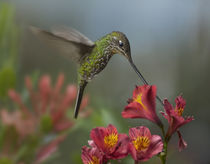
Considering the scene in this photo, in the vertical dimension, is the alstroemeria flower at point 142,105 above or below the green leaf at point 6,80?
above

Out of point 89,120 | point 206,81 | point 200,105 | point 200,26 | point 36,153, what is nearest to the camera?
point 36,153

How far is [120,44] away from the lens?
3.57 ft

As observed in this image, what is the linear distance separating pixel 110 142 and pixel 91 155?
0.05m

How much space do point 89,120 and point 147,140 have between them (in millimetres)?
1156

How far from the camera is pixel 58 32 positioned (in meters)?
1.22

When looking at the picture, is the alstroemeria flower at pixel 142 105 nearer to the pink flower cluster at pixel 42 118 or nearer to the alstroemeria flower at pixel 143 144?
the alstroemeria flower at pixel 143 144

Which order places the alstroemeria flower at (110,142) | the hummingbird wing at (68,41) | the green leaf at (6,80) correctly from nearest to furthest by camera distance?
the alstroemeria flower at (110,142), the hummingbird wing at (68,41), the green leaf at (6,80)

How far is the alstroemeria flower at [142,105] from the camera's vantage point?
0.79 m

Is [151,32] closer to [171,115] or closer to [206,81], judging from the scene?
[206,81]

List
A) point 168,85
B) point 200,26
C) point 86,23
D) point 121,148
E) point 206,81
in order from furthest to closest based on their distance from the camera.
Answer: point 86,23 → point 168,85 → point 206,81 → point 200,26 → point 121,148

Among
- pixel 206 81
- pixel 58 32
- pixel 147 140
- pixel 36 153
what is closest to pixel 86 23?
pixel 206 81

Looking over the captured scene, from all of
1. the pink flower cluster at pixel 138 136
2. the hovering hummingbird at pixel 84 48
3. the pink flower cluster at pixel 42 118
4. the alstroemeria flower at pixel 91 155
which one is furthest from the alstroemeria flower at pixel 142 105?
the pink flower cluster at pixel 42 118

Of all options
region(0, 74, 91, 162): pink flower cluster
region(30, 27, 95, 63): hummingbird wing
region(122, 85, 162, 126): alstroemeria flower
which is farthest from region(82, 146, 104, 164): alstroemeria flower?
region(0, 74, 91, 162): pink flower cluster

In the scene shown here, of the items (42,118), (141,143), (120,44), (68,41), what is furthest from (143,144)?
(42,118)
